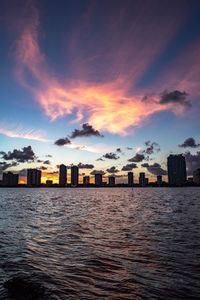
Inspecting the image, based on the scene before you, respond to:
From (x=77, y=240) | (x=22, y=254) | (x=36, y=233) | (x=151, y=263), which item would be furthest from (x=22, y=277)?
(x=36, y=233)

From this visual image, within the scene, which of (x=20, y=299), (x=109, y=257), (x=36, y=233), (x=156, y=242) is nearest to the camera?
(x=20, y=299)

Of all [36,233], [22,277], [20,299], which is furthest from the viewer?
[36,233]

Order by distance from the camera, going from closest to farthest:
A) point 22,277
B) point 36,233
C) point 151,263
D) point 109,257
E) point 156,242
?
1. point 22,277
2. point 151,263
3. point 109,257
4. point 156,242
5. point 36,233

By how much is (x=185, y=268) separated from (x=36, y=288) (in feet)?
30.6

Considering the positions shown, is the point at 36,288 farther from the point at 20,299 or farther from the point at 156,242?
the point at 156,242

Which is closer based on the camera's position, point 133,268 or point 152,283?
point 152,283

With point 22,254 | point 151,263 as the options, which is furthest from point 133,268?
point 22,254

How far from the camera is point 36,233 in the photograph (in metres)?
31.7

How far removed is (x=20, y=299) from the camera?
1212 cm

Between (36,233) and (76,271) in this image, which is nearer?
(76,271)

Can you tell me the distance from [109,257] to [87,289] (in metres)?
6.60

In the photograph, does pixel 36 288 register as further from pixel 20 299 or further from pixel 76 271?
pixel 76 271

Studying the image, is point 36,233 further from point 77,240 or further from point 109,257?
point 109,257

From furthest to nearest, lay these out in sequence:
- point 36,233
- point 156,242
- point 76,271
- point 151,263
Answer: point 36,233
point 156,242
point 151,263
point 76,271
